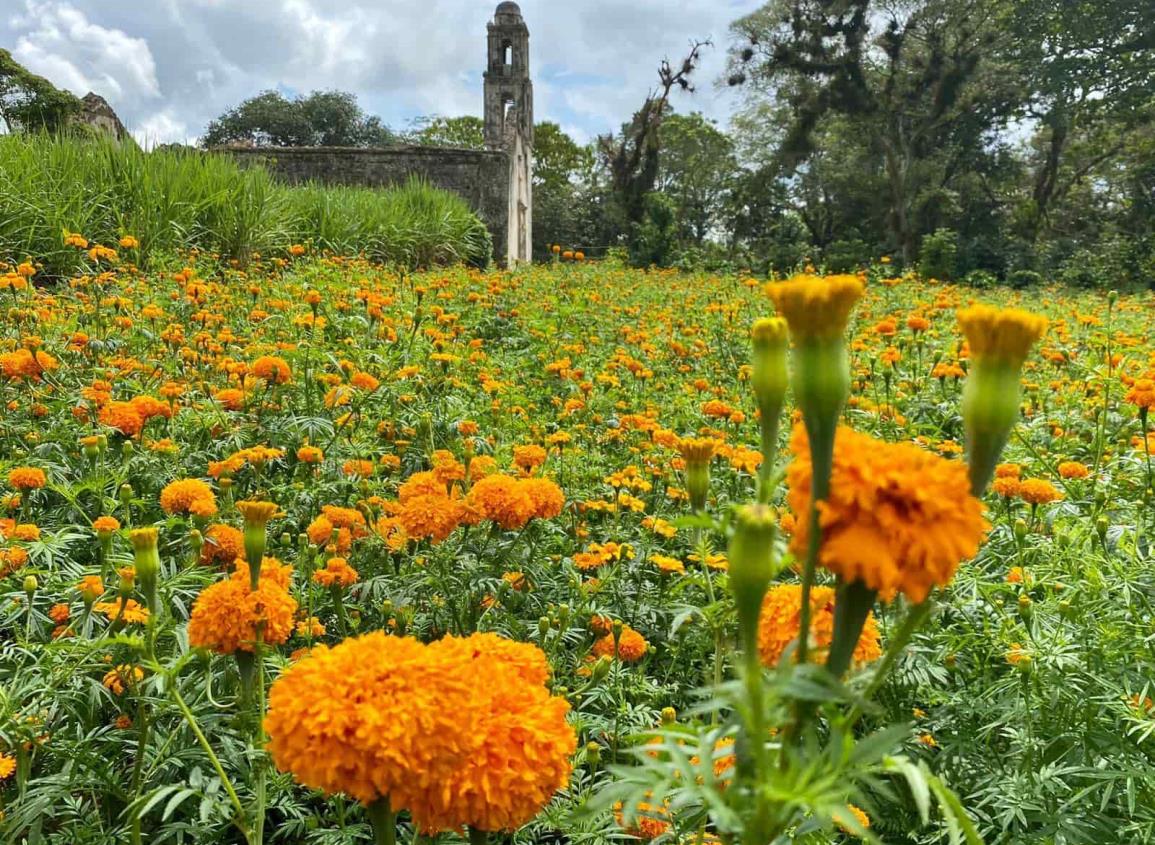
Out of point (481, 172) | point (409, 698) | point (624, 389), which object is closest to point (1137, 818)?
point (409, 698)

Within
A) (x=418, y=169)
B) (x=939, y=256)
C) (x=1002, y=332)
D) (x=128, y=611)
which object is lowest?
(x=128, y=611)

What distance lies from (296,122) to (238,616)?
139 feet

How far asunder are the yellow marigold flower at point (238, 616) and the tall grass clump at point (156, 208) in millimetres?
5368

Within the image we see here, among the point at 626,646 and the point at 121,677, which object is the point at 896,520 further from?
the point at 121,677

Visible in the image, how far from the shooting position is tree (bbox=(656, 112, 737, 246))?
3127cm

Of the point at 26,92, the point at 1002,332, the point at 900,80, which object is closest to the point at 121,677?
the point at 1002,332

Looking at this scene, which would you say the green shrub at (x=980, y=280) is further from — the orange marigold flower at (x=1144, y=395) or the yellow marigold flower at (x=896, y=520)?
the yellow marigold flower at (x=896, y=520)

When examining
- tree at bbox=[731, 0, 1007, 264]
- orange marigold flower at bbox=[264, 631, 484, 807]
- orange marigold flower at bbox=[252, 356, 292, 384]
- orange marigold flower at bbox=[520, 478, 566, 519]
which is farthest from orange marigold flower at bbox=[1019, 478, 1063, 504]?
tree at bbox=[731, 0, 1007, 264]

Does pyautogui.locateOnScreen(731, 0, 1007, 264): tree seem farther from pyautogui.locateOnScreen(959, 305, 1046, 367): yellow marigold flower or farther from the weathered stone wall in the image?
pyautogui.locateOnScreen(959, 305, 1046, 367): yellow marigold flower

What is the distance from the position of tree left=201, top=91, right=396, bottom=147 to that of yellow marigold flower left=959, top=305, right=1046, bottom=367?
4136 centimetres

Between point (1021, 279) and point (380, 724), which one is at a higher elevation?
point (1021, 279)

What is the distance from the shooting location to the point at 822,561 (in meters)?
0.52

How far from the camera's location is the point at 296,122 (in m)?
38.1

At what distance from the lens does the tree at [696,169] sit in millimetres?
31266
